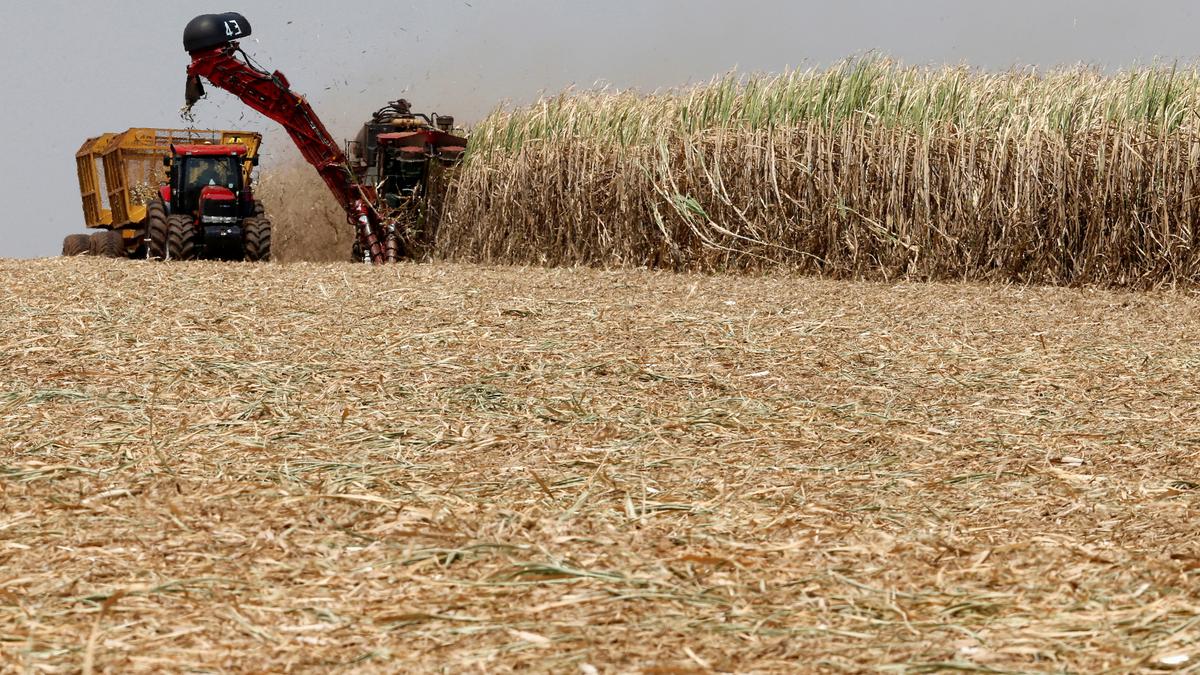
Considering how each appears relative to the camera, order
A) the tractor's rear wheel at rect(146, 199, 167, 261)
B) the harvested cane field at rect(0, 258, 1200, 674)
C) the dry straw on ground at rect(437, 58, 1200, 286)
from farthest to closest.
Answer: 1. the tractor's rear wheel at rect(146, 199, 167, 261)
2. the dry straw on ground at rect(437, 58, 1200, 286)
3. the harvested cane field at rect(0, 258, 1200, 674)

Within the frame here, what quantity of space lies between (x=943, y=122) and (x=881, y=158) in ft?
2.39

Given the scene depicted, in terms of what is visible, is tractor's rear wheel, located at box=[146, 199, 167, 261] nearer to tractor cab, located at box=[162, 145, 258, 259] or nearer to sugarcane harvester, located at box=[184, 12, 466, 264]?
tractor cab, located at box=[162, 145, 258, 259]

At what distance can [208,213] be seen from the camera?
1469 cm

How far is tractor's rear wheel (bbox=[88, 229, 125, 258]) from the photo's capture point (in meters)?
17.8

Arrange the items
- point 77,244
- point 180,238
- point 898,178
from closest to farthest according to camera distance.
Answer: point 898,178 < point 180,238 < point 77,244

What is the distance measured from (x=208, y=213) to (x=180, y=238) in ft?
1.64

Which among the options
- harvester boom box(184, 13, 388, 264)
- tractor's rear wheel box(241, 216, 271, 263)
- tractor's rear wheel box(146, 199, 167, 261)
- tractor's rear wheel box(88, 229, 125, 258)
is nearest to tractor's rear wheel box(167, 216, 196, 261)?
tractor's rear wheel box(146, 199, 167, 261)

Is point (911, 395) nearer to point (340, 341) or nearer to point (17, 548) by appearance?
point (340, 341)

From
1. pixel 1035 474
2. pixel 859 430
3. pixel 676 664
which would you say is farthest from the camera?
pixel 859 430

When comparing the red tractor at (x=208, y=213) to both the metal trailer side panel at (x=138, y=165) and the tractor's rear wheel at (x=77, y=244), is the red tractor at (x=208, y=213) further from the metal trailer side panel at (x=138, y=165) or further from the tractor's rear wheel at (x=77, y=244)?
the tractor's rear wheel at (x=77, y=244)

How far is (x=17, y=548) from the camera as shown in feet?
11.8

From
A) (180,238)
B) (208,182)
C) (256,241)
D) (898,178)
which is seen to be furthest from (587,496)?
(208,182)

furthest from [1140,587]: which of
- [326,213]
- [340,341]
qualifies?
[326,213]

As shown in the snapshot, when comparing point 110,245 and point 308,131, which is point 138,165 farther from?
point 308,131
